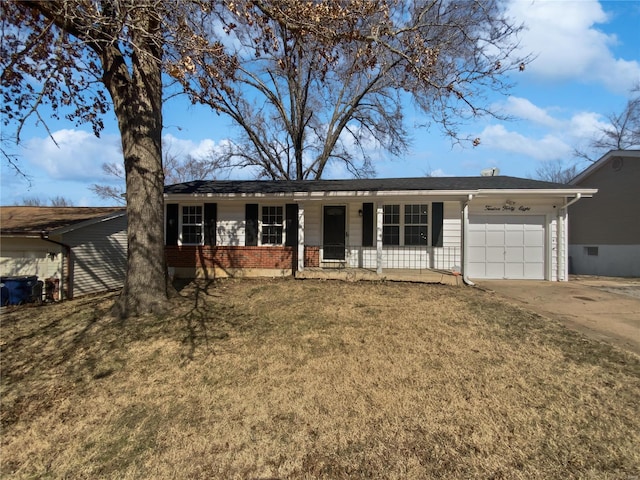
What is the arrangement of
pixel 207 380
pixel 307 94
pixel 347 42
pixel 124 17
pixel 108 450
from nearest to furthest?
pixel 108 450 < pixel 207 380 < pixel 124 17 < pixel 347 42 < pixel 307 94

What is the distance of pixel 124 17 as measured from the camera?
5.23 metres

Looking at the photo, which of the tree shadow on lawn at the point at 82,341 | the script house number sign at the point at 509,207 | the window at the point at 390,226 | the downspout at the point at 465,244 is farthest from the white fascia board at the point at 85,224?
the script house number sign at the point at 509,207

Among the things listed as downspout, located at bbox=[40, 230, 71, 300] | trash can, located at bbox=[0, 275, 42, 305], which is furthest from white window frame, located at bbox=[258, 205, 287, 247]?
trash can, located at bbox=[0, 275, 42, 305]

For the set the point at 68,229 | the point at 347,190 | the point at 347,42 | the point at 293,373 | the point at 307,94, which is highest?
the point at 307,94

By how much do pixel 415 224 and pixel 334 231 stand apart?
263cm

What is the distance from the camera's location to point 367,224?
39.4 feet

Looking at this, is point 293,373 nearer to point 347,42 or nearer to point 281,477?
point 281,477

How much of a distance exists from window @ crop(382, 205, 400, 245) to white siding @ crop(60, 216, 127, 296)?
936 cm

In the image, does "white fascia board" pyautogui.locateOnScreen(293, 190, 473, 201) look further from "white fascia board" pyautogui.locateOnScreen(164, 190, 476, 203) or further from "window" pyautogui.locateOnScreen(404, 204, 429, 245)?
"window" pyautogui.locateOnScreen(404, 204, 429, 245)

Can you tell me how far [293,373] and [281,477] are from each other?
1763 mm

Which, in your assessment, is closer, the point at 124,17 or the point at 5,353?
the point at 124,17

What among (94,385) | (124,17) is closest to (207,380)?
(94,385)

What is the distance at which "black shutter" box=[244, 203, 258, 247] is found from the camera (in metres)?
12.2

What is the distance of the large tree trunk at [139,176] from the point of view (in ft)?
23.8
